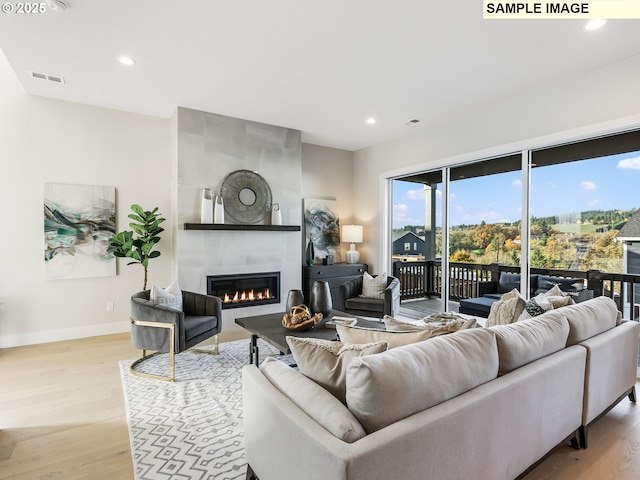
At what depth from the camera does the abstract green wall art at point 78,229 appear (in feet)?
13.9

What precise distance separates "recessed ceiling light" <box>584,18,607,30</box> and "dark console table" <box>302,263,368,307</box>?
4.14m

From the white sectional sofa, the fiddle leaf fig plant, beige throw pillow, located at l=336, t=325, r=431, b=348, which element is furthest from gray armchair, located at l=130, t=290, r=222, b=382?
beige throw pillow, located at l=336, t=325, r=431, b=348

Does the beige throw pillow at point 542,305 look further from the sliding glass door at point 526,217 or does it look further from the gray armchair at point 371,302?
the gray armchair at point 371,302

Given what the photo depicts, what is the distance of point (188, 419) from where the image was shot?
2475 mm

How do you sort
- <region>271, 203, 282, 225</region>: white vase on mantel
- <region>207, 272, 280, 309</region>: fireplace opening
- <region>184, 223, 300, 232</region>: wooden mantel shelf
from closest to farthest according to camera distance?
<region>184, 223, 300, 232</region>: wooden mantel shelf, <region>207, 272, 280, 309</region>: fireplace opening, <region>271, 203, 282, 225</region>: white vase on mantel

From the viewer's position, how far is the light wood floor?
76.8 inches

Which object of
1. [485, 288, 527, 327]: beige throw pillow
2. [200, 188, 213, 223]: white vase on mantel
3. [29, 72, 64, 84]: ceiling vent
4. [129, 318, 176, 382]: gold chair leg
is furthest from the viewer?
[200, 188, 213, 223]: white vase on mantel

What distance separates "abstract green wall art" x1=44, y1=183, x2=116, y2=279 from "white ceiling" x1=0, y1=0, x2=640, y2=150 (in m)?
1.15

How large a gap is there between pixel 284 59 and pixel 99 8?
145 cm

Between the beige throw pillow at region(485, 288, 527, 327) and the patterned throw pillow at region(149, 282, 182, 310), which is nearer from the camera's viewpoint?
the beige throw pillow at region(485, 288, 527, 327)

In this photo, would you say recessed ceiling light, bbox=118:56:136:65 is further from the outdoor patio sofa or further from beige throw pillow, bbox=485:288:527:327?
the outdoor patio sofa

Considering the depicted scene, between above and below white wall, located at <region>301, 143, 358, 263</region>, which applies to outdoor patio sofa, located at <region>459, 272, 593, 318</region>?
below

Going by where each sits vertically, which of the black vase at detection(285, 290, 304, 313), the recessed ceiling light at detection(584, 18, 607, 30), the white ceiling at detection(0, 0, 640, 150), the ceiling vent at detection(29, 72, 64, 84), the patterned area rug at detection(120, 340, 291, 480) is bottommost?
the patterned area rug at detection(120, 340, 291, 480)

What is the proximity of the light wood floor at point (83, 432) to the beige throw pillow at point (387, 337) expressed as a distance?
0.69 metres
